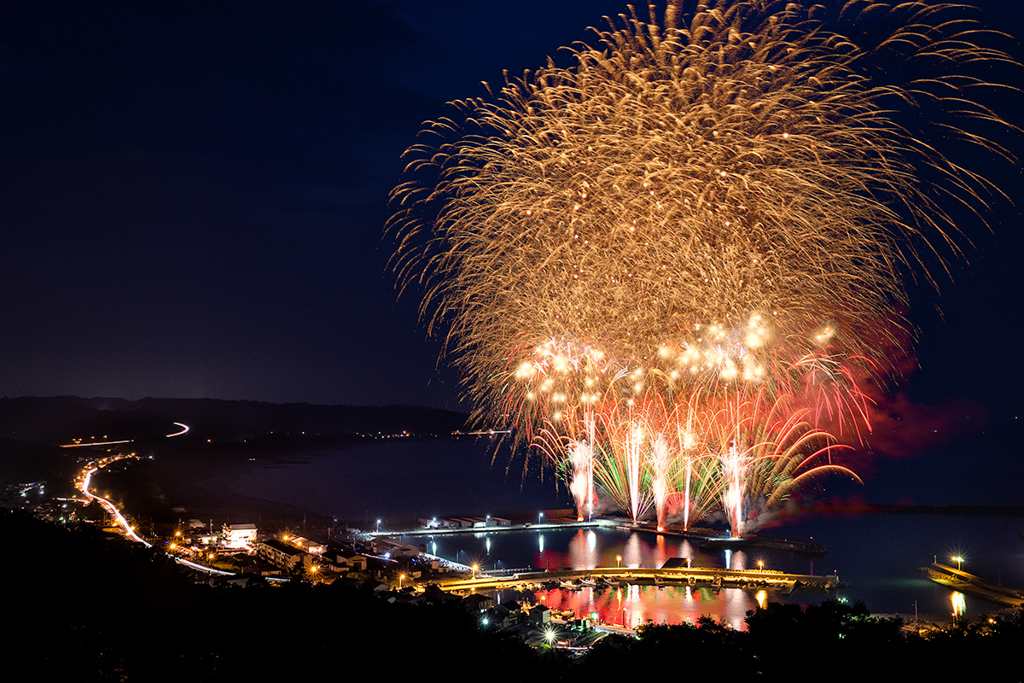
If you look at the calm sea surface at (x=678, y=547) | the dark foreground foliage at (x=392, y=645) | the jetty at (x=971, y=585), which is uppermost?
the dark foreground foliage at (x=392, y=645)

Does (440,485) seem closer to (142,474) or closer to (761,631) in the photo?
(142,474)

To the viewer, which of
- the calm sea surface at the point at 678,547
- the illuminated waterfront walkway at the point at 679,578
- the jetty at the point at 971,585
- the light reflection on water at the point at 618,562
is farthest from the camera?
the illuminated waterfront walkway at the point at 679,578

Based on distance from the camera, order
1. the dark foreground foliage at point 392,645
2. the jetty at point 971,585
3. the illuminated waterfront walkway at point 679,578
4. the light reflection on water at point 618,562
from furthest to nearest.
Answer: the illuminated waterfront walkway at point 679,578
the jetty at point 971,585
the light reflection on water at point 618,562
the dark foreground foliage at point 392,645

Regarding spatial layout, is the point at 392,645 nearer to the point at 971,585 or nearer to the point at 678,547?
the point at 971,585

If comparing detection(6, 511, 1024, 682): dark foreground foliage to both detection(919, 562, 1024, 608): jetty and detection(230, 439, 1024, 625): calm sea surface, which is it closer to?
detection(230, 439, 1024, 625): calm sea surface

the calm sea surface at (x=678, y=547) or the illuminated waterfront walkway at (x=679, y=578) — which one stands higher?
the illuminated waterfront walkway at (x=679, y=578)

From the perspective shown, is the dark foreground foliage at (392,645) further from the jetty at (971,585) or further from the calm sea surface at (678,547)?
the jetty at (971,585)

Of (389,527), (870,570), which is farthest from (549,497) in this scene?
(870,570)

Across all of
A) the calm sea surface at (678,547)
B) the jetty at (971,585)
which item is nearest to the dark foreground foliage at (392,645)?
the calm sea surface at (678,547)
